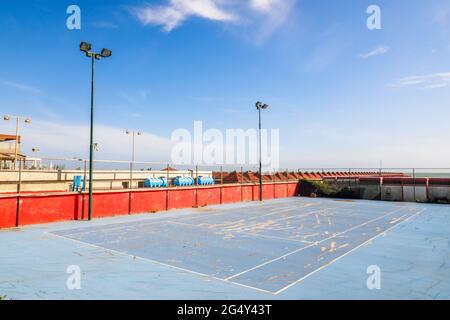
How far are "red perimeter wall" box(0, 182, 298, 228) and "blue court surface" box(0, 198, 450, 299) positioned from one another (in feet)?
4.17

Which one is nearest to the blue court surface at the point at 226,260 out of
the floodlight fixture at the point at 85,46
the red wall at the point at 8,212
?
the red wall at the point at 8,212

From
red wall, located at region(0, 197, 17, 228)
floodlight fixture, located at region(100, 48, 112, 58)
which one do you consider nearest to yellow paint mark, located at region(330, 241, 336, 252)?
red wall, located at region(0, 197, 17, 228)

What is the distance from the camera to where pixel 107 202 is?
64.4 feet

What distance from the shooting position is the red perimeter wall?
15.8 metres

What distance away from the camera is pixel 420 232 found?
1513 centimetres

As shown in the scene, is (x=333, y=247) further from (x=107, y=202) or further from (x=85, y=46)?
(x=85, y=46)

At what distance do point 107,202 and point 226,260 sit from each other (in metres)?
12.4

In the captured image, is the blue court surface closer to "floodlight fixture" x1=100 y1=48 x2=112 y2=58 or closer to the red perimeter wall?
the red perimeter wall

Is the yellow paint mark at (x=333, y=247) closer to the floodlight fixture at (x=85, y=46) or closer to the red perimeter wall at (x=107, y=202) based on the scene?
the red perimeter wall at (x=107, y=202)

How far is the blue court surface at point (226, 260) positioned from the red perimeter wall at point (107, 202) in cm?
127

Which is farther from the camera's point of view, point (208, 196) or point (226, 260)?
point (208, 196)

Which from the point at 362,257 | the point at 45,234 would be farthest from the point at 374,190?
the point at 45,234

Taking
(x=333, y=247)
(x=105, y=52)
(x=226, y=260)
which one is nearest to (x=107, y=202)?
(x=105, y=52)

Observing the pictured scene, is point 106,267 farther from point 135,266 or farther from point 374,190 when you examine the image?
point 374,190
